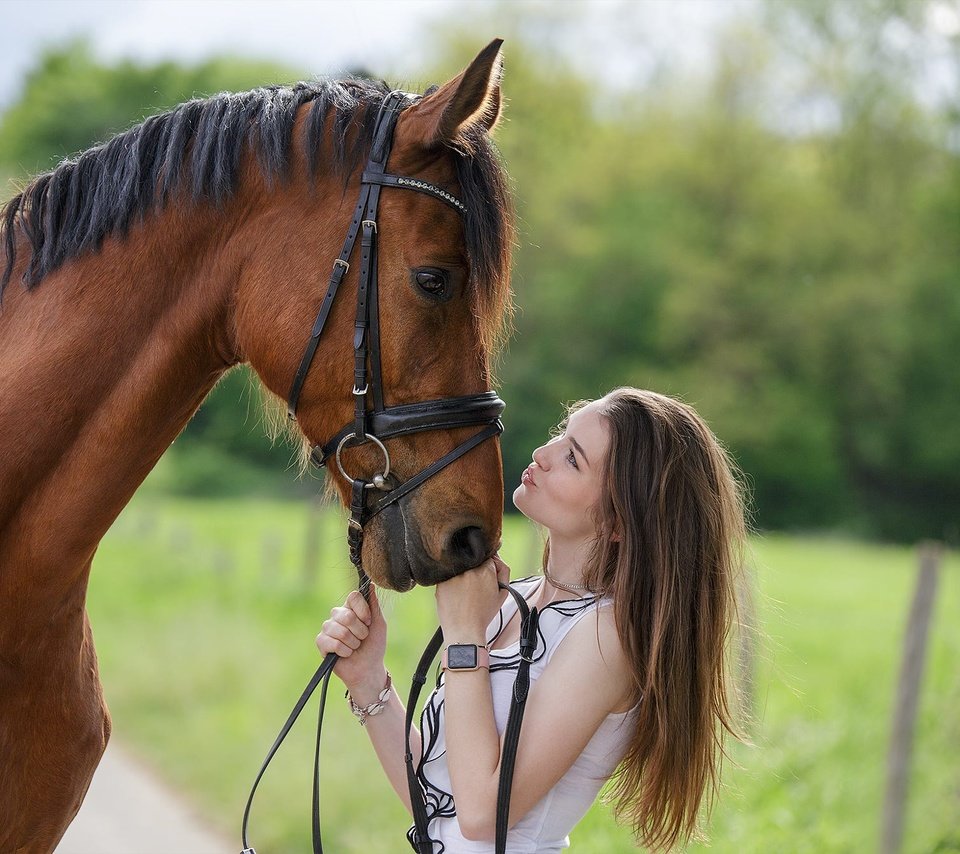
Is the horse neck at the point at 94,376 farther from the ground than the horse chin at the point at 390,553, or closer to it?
farther from the ground

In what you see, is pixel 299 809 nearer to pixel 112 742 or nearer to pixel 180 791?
pixel 180 791

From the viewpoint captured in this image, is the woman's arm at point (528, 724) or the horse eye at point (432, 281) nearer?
the woman's arm at point (528, 724)

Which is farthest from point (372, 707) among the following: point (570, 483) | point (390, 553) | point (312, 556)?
point (312, 556)

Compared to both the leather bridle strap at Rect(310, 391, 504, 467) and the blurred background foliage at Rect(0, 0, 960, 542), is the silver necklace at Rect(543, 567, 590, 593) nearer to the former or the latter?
the leather bridle strap at Rect(310, 391, 504, 467)

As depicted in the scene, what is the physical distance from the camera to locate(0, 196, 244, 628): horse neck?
2115 millimetres

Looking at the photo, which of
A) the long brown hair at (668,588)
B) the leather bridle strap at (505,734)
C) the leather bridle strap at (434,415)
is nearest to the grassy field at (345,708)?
the long brown hair at (668,588)

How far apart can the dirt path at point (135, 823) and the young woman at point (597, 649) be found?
9.53 ft

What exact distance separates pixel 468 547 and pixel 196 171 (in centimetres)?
101

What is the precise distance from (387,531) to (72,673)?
82 centimetres

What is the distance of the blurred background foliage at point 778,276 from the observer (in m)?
25.9

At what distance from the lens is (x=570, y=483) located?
2201mm

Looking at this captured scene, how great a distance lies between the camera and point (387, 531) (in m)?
2.10

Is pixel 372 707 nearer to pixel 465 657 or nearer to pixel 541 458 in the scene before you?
pixel 465 657

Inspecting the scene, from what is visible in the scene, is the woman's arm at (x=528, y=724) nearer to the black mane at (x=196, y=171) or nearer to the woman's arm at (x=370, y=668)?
the woman's arm at (x=370, y=668)
